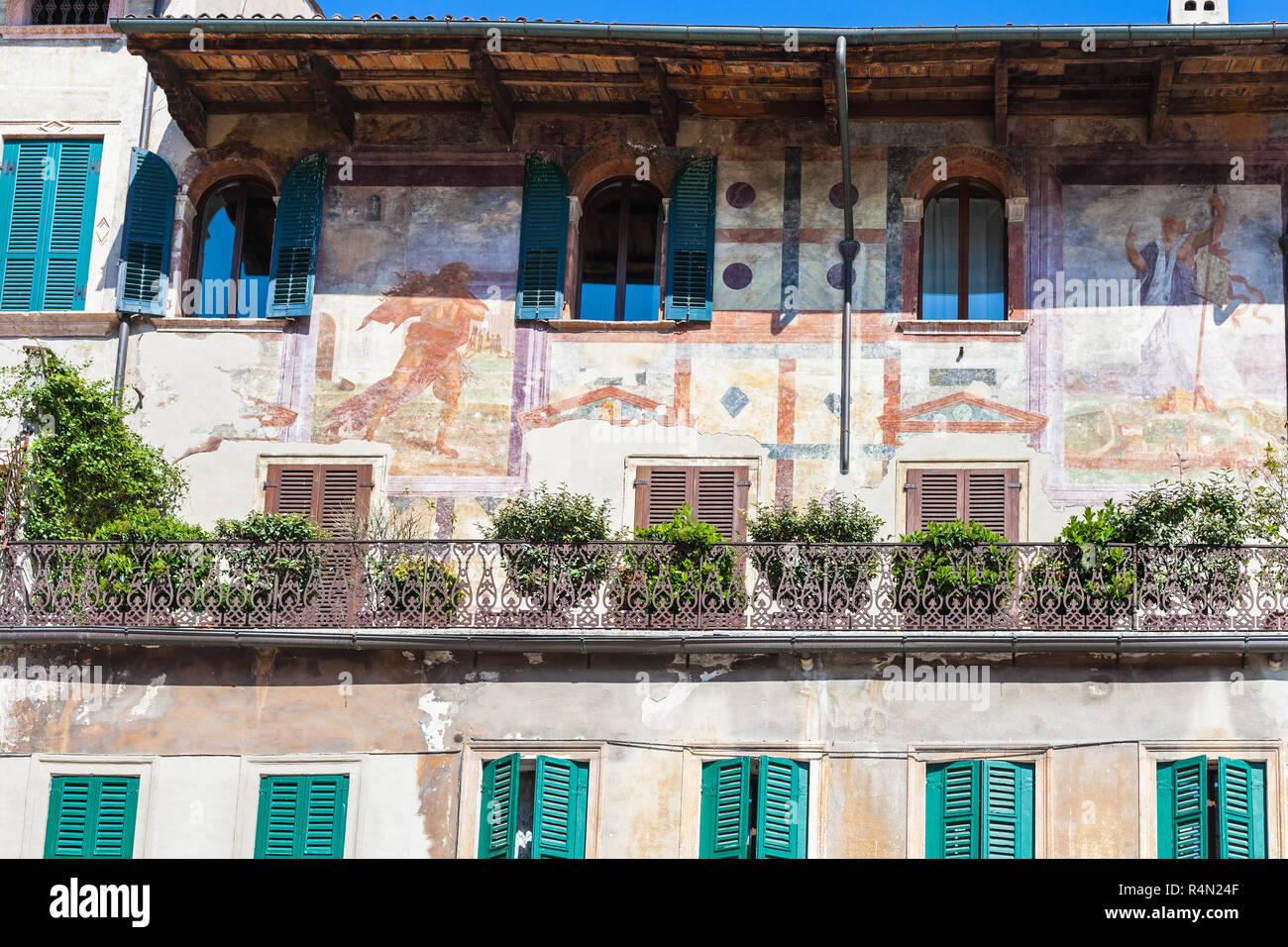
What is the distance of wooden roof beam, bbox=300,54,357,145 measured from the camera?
21172 mm

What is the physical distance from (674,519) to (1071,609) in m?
3.20

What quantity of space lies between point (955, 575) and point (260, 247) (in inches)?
289

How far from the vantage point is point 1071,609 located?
735 inches

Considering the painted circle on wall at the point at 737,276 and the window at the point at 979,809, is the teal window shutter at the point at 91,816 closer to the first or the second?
the window at the point at 979,809

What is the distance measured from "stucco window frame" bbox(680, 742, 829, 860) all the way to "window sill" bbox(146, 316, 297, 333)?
5.66 metres

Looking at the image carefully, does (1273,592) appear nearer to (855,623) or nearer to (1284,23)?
(855,623)

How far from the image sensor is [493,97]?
2128cm

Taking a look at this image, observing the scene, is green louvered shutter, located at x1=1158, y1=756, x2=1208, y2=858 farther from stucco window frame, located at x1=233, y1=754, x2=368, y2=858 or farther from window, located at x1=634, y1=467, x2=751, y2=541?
stucco window frame, located at x1=233, y1=754, x2=368, y2=858

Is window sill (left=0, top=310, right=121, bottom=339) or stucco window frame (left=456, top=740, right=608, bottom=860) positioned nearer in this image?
stucco window frame (left=456, top=740, right=608, bottom=860)

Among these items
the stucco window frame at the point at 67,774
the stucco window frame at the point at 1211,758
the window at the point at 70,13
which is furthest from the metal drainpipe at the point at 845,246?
the window at the point at 70,13

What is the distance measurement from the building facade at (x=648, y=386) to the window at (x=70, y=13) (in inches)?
15.8

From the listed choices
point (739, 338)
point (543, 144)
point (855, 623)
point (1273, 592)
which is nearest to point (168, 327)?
point (543, 144)

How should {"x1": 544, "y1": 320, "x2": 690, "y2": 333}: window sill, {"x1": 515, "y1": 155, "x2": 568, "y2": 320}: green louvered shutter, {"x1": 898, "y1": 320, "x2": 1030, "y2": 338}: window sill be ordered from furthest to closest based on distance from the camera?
{"x1": 515, "y1": 155, "x2": 568, "y2": 320}: green louvered shutter
{"x1": 544, "y1": 320, "x2": 690, "y2": 333}: window sill
{"x1": 898, "y1": 320, "x2": 1030, "y2": 338}: window sill

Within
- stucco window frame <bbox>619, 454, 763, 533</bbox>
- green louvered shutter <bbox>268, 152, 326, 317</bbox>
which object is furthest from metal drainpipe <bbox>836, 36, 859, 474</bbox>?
green louvered shutter <bbox>268, 152, 326, 317</bbox>
